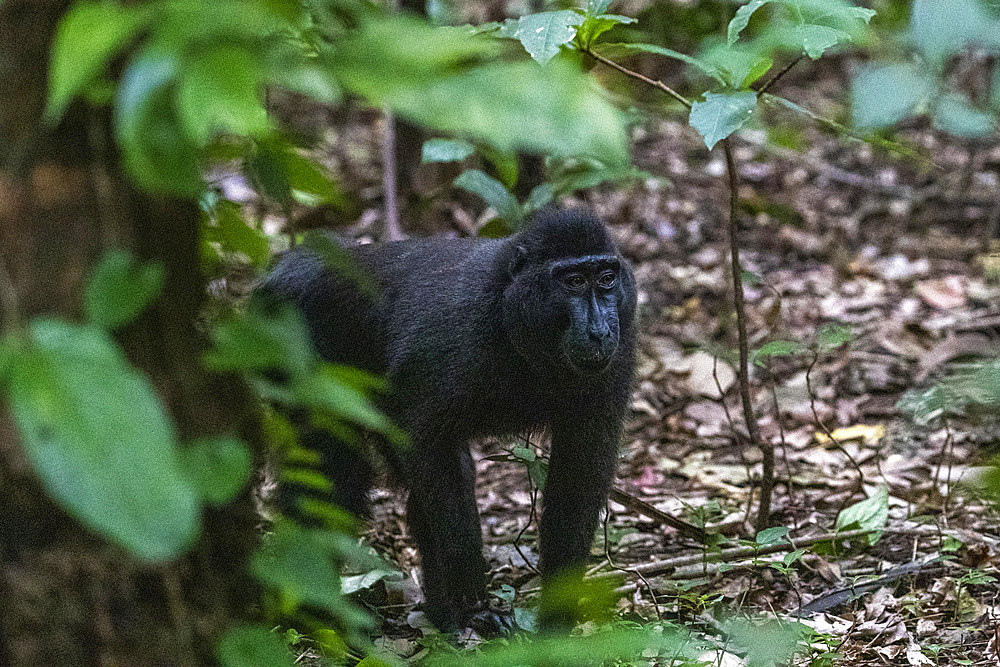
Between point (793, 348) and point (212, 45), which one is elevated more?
point (212, 45)

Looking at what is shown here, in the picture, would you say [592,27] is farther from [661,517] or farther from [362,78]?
[362,78]

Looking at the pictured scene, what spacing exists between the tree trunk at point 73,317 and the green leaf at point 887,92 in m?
1.20

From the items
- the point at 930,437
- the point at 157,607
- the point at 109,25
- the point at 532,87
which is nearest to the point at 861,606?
the point at 930,437

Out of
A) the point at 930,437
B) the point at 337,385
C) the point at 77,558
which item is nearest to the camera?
the point at 337,385

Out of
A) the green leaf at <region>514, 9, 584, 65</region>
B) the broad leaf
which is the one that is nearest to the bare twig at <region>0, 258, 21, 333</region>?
the broad leaf

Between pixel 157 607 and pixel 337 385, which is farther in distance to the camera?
pixel 157 607

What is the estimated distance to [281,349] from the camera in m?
1.76

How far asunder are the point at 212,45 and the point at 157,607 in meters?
1.05

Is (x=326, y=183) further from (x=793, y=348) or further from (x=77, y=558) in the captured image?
(x=793, y=348)

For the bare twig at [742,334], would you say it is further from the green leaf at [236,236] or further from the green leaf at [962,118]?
the green leaf at [236,236]

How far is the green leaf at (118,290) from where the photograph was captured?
64.9 inches

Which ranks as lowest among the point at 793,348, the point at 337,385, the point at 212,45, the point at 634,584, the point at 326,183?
the point at 634,584

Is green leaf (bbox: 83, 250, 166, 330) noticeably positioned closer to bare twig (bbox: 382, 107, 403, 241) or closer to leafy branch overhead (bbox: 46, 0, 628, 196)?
leafy branch overhead (bbox: 46, 0, 628, 196)

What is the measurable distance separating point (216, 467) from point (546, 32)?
2.81 metres
